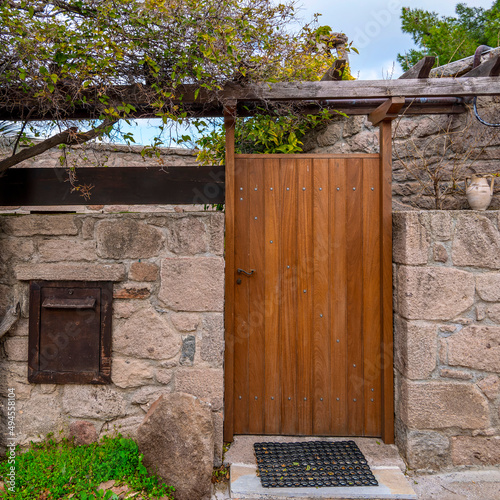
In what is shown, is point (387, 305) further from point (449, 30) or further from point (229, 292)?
point (449, 30)

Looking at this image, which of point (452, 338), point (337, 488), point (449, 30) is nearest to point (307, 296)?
point (452, 338)

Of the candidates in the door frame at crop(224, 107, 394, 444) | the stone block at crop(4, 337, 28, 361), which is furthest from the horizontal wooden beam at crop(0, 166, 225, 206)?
the stone block at crop(4, 337, 28, 361)

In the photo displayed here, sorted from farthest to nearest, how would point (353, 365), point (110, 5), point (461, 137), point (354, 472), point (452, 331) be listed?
1. point (461, 137)
2. point (353, 365)
3. point (452, 331)
4. point (354, 472)
5. point (110, 5)

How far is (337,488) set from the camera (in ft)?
7.56

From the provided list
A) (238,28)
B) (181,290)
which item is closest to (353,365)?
(181,290)

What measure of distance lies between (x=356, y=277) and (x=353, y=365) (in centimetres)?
61

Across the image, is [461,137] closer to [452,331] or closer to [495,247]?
[495,247]

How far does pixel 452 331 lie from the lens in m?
2.58

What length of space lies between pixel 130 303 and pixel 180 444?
906 millimetres

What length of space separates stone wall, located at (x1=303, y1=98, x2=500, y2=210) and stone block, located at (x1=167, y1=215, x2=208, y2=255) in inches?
68.4

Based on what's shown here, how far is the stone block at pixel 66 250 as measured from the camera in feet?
8.60

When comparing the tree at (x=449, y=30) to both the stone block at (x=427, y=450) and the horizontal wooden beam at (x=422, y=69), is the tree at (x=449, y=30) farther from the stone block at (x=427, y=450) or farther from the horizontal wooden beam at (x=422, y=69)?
the stone block at (x=427, y=450)

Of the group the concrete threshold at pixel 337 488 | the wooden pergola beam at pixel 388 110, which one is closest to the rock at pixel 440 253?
the wooden pergola beam at pixel 388 110

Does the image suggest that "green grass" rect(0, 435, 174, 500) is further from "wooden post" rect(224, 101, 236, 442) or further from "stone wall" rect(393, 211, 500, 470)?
"stone wall" rect(393, 211, 500, 470)
